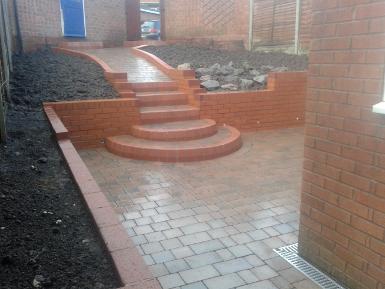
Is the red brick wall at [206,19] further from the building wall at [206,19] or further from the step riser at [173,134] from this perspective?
the step riser at [173,134]

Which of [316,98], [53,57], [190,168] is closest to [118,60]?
[53,57]

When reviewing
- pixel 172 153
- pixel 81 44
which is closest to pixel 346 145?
pixel 172 153

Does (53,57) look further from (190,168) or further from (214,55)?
(190,168)

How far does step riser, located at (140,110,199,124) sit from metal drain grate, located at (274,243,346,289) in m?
4.24

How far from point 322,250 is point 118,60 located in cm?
860

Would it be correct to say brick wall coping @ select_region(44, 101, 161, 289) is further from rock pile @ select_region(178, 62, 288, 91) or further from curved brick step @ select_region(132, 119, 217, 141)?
rock pile @ select_region(178, 62, 288, 91)

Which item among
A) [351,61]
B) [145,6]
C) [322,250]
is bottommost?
[322,250]

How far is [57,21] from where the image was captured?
1269 cm

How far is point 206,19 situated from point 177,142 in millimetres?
8412

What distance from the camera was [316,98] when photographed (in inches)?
109

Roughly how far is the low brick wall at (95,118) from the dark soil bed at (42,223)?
0.54 m

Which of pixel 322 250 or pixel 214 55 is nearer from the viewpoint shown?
pixel 322 250

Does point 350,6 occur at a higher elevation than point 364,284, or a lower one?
higher

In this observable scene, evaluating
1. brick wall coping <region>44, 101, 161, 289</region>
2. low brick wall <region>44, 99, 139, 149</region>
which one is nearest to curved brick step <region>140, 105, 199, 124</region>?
low brick wall <region>44, 99, 139, 149</region>
